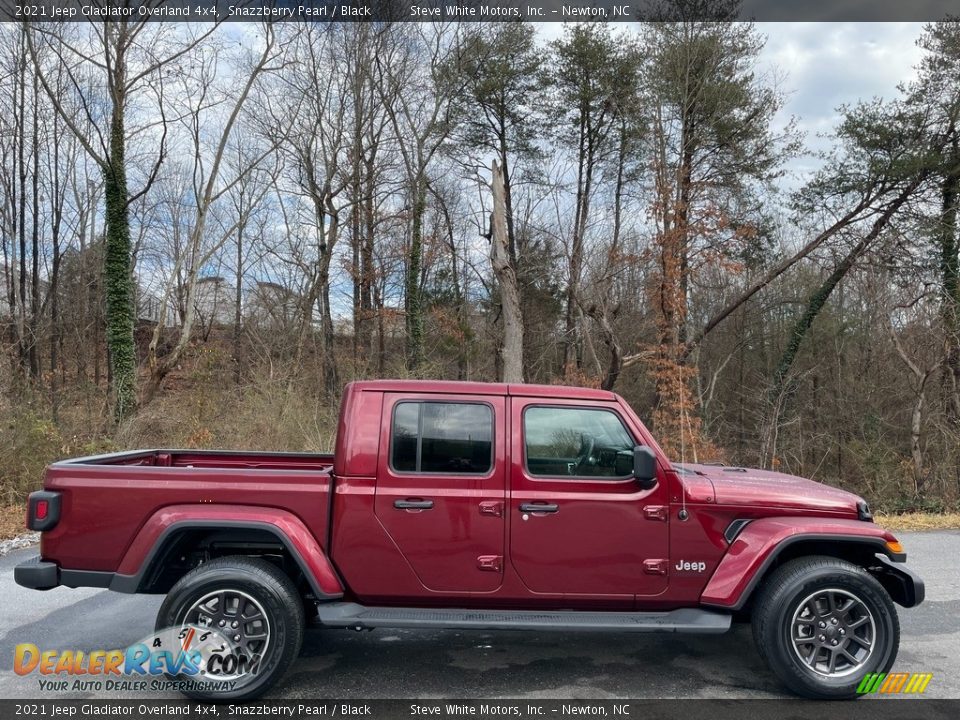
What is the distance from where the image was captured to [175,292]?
25750mm

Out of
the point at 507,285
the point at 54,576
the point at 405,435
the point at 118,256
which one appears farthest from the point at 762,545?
the point at 118,256

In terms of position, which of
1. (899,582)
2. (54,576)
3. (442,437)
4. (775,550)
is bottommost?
(899,582)

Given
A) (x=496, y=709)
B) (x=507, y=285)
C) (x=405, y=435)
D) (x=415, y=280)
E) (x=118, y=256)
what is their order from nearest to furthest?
(x=496, y=709) < (x=405, y=435) < (x=118, y=256) < (x=507, y=285) < (x=415, y=280)

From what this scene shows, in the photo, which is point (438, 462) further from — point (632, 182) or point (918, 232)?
point (632, 182)

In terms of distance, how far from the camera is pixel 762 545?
3855 mm

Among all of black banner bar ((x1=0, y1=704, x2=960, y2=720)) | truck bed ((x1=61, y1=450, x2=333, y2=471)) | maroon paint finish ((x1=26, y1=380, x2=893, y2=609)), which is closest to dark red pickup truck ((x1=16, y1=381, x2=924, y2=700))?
maroon paint finish ((x1=26, y1=380, x2=893, y2=609))

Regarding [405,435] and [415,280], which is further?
[415,280]

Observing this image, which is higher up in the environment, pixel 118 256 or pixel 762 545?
pixel 118 256

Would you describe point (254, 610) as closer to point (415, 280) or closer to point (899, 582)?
point (899, 582)

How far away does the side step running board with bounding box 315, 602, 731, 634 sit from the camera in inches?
147

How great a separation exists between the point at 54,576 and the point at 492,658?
269cm

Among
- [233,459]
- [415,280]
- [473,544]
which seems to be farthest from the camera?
[415,280]

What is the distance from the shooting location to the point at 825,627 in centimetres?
384

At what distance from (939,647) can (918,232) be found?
17.4 metres
